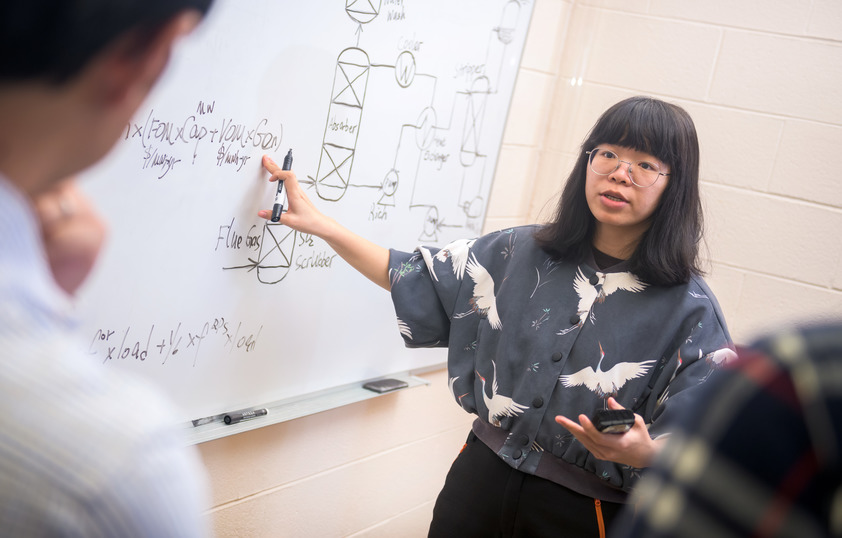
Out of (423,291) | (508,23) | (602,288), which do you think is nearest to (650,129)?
(602,288)

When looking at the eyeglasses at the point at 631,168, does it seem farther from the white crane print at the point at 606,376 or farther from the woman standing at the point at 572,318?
the white crane print at the point at 606,376

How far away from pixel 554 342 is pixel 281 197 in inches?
24.2

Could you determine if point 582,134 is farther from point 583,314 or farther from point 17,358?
point 17,358

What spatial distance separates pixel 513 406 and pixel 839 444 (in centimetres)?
115

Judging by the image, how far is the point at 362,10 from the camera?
1562 mm

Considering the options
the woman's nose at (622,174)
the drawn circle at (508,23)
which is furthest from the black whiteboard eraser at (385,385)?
the drawn circle at (508,23)

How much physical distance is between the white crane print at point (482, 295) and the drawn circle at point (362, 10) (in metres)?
0.55

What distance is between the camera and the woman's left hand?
50.4 inches

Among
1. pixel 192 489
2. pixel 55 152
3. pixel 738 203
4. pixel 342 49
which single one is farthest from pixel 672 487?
pixel 738 203

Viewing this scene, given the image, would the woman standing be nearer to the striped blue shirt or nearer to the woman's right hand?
the woman's right hand

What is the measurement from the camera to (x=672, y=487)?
0.39 m

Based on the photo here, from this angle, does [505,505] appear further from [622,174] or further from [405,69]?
[405,69]

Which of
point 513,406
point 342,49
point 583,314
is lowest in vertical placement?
point 513,406

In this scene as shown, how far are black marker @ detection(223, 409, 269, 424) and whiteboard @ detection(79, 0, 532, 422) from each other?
0.07 feet
